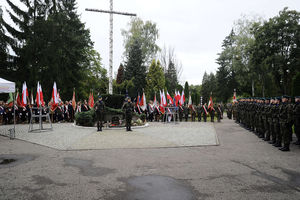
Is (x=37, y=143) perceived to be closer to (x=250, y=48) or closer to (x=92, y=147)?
(x=92, y=147)

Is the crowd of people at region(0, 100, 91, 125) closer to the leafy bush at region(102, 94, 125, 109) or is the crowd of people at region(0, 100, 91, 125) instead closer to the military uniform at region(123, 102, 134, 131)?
the leafy bush at region(102, 94, 125, 109)

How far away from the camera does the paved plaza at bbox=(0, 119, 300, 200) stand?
4.27 metres

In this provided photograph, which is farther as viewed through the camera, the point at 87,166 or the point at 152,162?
the point at 152,162

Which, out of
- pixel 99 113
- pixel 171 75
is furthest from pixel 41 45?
pixel 171 75

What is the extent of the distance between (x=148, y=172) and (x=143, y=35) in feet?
139

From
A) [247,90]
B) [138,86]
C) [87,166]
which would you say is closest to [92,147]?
[87,166]

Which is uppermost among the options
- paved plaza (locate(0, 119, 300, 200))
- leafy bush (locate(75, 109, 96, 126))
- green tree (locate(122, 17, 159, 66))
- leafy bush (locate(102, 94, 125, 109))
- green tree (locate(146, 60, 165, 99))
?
green tree (locate(122, 17, 159, 66))

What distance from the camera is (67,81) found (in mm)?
30453

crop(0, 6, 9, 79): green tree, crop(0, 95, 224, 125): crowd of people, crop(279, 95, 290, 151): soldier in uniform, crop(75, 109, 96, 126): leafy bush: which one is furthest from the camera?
crop(0, 6, 9, 79): green tree

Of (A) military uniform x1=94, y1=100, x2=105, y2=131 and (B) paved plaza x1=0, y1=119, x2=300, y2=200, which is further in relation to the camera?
(A) military uniform x1=94, y1=100, x2=105, y2=131

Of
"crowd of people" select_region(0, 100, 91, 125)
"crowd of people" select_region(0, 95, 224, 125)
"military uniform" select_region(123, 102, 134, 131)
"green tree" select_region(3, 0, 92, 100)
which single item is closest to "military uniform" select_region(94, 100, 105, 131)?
"military uniform" select_region(123, 102, 134, 131)

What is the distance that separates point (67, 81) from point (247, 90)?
Result: 45065 millimetres

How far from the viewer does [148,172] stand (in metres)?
5.59

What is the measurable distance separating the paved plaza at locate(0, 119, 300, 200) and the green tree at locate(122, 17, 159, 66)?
3723 centimetres
